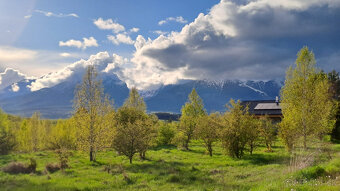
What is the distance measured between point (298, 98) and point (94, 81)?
91.9 feet

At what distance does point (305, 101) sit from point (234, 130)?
36.5 feet

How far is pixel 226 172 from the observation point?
20.7 metres

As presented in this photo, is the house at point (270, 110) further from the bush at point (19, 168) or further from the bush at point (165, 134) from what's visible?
the bush at point (19, 168)

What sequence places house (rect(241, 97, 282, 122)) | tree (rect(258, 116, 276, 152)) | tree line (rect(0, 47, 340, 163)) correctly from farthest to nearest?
1. house (rect(241, 97, 282, 122))
2. tree (rect(258, 116, 276, 152))
3. tree line (rect(0, 47, 340, 163))

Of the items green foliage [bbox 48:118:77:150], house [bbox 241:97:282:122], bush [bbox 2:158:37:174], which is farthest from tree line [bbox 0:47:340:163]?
house [bbox 241:97:282:122]

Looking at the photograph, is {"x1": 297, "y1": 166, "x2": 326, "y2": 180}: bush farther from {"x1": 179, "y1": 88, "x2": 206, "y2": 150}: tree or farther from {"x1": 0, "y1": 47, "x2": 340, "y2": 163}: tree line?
{"x1": 179, "y1": 88, "x2": 206, "y2": 150}: tree

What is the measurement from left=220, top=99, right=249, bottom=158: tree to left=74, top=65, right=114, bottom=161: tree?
14454 millimetres

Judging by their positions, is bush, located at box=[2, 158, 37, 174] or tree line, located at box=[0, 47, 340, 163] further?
tree line, located at box=[0, 47, 340, 163]

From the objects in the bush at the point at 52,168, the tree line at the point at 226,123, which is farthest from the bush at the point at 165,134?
the bush at the point at 52,168

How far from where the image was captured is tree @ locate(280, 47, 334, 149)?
101ft

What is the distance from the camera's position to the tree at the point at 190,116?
45797 mm

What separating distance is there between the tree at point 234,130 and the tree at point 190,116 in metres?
15.0

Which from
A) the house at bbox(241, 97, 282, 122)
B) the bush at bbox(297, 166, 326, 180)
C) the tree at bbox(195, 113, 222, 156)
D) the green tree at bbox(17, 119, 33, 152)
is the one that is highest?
the house at bbox(241, 97, 282, 122)

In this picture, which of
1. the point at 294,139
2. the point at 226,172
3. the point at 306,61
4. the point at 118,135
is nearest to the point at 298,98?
the point at 306,61
